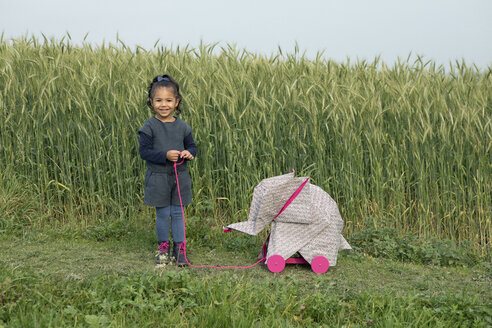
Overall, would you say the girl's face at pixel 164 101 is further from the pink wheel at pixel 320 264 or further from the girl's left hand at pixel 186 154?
the pink wheel at pixel 320 264

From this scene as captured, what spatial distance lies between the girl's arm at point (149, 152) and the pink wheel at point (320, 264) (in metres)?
1.40

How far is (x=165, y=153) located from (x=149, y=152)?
13 centimetres

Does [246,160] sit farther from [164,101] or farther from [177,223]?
[164,101]

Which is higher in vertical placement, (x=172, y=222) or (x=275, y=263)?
(x=172, y=222)

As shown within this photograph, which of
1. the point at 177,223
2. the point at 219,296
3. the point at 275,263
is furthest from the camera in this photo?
the point at 177,223

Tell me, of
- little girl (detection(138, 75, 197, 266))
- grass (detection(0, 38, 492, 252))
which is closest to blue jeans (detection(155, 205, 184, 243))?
little girl (detection(138, 75, 197, 266))

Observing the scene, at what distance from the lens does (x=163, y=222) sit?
13.9 feet

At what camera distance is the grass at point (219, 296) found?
9.71 ft

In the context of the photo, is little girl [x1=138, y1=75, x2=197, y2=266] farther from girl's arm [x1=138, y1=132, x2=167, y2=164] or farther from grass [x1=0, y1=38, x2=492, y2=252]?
grass [x1=0, y1=38, x2=492, y2=252]

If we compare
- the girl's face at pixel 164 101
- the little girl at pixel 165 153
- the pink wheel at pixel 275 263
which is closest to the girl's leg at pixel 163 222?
the little girl at pixel 165 153

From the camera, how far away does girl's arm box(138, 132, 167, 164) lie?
13.1ft

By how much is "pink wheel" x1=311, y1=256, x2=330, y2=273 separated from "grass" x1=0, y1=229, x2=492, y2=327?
80 millimetres

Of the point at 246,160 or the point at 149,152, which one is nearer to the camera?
the point at 149,152

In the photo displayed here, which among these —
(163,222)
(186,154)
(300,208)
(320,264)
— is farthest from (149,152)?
(320,264)
